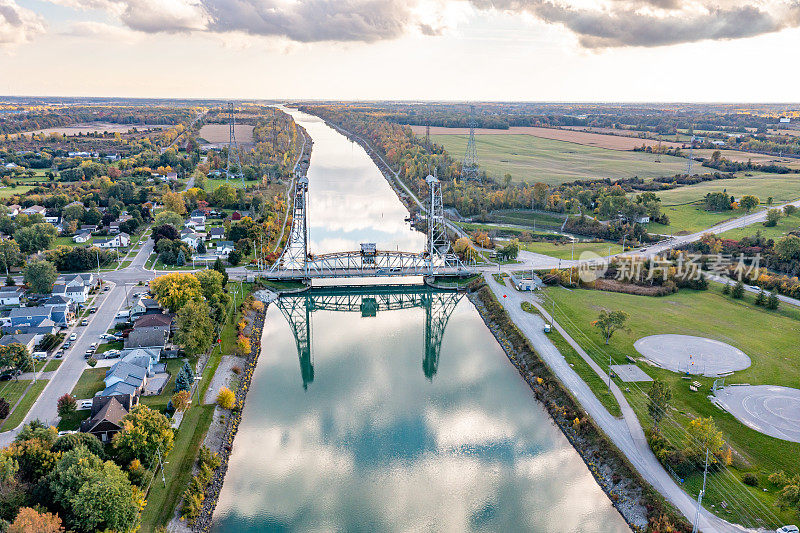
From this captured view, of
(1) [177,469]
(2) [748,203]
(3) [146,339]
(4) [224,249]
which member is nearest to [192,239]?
(4) [224,249]

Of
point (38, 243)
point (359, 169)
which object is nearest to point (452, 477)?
point (38, 243)

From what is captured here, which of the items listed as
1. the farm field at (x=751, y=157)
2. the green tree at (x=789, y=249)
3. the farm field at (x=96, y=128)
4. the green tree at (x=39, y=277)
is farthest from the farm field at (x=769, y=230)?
the farm field at (x=96, y=128)

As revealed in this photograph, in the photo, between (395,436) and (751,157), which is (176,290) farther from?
(751,157)

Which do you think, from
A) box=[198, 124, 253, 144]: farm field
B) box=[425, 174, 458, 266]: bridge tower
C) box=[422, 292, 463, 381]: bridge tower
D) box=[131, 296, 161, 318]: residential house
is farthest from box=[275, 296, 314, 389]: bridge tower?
box=[198, 124, 253, 144]: farm field

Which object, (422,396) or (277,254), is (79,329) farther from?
(422,396)

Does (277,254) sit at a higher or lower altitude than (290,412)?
higher

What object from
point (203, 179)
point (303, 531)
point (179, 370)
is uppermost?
point (203, 179)
